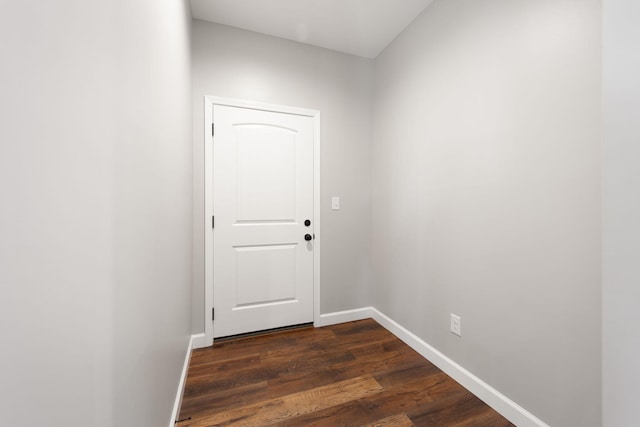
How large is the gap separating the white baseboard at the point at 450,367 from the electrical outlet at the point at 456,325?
214 mm

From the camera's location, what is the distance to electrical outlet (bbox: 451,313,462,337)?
5.58 ft

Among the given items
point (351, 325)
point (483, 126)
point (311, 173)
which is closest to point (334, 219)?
point (311, 173)

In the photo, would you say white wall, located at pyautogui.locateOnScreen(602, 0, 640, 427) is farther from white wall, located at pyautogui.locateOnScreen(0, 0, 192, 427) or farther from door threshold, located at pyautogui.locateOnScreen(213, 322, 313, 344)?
door threshold, located at pyautogui.locateOnScreen(213, 322, 313, 344)

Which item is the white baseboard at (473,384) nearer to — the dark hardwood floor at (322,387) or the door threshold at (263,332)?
the dark hardwood floor at (322,387)

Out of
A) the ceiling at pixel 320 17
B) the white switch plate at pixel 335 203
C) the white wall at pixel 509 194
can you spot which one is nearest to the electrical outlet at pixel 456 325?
the white wall at pixel 509 194

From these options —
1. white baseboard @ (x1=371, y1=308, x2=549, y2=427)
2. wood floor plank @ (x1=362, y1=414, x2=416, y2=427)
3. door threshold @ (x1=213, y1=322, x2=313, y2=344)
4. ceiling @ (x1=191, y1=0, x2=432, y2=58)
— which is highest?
ceiling @ (x1=191, y1=0, x2=432, y2=58)

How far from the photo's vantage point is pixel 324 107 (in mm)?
2506

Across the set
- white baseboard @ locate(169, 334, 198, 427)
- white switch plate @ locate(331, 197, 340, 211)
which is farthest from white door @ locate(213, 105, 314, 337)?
white baseboard @ locate(169, 334, 198, 427)

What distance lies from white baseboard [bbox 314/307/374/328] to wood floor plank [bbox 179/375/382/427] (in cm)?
82

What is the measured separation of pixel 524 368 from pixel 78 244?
1.93 m

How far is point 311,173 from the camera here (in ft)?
8.11

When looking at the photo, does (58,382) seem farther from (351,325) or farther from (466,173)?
(351,325)

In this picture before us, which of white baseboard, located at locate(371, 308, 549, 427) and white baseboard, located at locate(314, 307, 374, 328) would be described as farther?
white baseboard, located at locate(314, 307, 374, 328)

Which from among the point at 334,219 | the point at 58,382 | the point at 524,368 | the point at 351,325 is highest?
the point at 334,219
